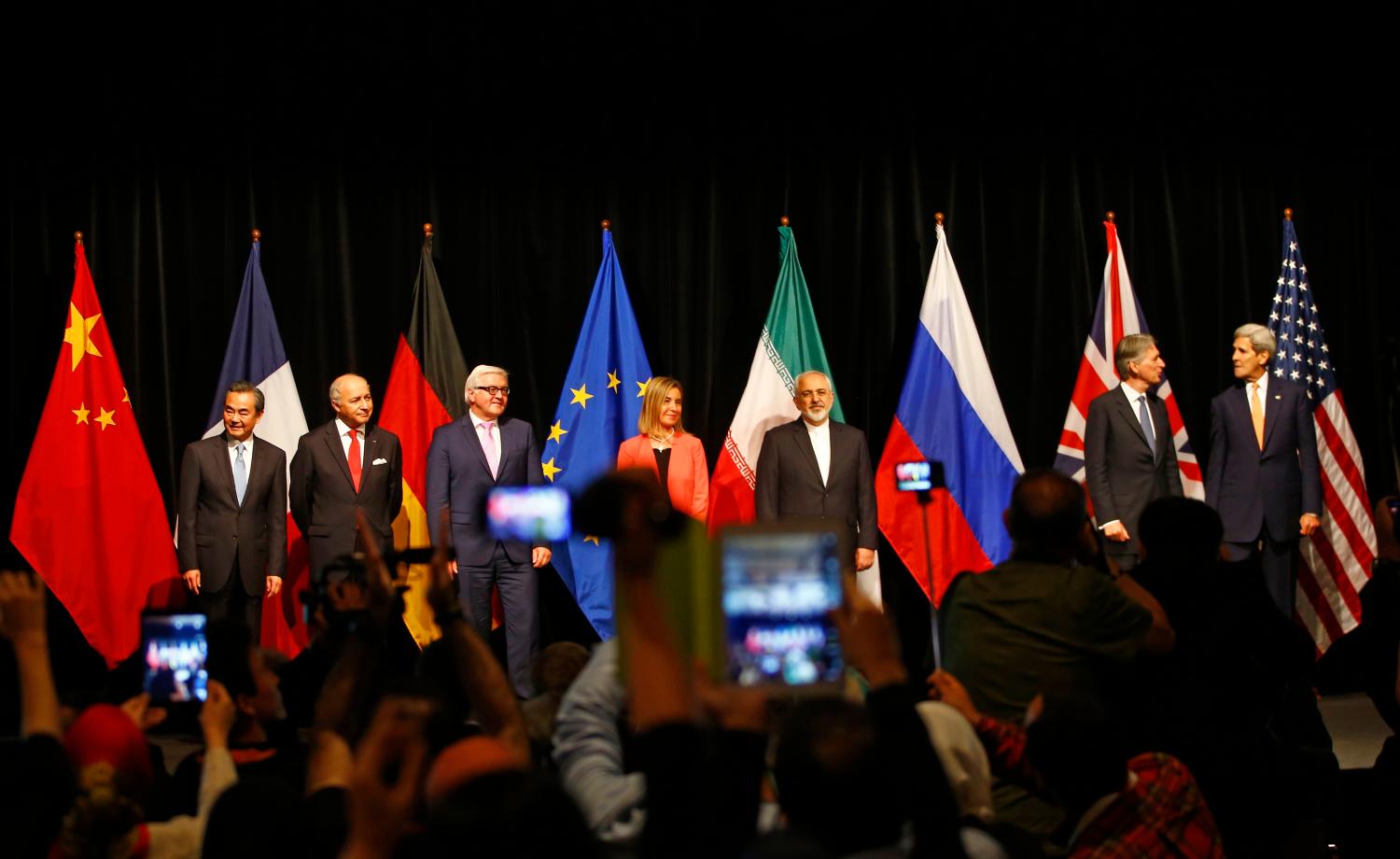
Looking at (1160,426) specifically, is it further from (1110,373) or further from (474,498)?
(474,498)

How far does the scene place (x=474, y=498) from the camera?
6.21 metres

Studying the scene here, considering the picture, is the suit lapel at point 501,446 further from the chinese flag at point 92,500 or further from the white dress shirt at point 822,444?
the chinese flag at point 92,500

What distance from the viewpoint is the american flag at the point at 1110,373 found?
6.63m

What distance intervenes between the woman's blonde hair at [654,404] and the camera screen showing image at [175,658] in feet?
12.3

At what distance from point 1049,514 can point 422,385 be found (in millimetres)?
4508

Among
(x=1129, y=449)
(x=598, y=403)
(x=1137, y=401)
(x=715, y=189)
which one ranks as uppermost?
(x=715, y=189)

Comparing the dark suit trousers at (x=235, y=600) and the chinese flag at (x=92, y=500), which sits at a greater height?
the chinese flag at (x=92, y=500)

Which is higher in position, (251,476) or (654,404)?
(654,404)

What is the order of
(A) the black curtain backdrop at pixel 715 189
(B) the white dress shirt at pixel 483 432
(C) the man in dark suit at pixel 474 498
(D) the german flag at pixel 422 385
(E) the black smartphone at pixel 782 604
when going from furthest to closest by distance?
(A) the black curtain backdrop at pixel 715 189, (D) the german flag at pixel 422 385, (B) the white dress shirt at pixel 483 432, (C) the man in dark suit at pixel 474 498, (E) the black smartphone at pixel 782 604

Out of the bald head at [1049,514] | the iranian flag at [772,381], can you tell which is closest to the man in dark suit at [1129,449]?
the iranian flag at [772,381]

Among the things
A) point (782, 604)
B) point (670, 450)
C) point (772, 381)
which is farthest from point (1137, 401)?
point (782, 604)

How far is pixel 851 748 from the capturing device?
1.59m

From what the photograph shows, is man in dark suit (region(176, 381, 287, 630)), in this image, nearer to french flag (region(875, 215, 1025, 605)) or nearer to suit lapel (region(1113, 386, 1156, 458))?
french flag (region(875, 215, 1025, 605))

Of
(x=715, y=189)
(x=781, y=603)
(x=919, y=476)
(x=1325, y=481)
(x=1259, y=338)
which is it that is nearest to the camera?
(x=781, y=603)
